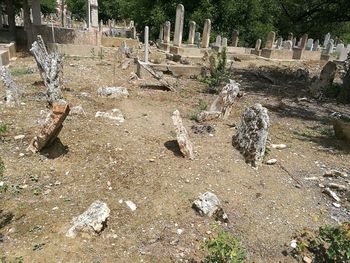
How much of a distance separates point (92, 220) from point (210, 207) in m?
1.48

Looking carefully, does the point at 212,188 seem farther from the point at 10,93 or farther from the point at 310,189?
the point at 10,93

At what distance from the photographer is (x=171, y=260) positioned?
341 centimetres

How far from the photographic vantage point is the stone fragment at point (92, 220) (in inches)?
142

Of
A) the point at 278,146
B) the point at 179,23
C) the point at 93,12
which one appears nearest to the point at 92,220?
the point at 278,146

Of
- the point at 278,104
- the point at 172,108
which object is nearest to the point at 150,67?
the point at 172,108

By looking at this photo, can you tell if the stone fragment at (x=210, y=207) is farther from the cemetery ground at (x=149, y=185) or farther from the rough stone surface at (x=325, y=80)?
the rough stone surface at (x=325, y=80)

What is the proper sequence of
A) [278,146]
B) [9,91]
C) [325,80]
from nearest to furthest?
[278,146]
[9,91]
[325,80]

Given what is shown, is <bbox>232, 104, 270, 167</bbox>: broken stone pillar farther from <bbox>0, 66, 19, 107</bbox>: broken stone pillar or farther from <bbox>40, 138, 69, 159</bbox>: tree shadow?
<bbox>0, 66, 19, 107</bbox>: broken stone pillar

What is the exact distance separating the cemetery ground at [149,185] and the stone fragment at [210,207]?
0.26 feet

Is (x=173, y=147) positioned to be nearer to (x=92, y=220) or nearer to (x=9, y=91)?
(x=92, y=220)

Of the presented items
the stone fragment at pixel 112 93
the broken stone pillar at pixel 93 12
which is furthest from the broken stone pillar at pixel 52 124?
the broken stone pillar at pixel 93 12

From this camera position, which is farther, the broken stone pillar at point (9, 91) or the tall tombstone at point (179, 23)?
the tall tombstone at point (179, 23)

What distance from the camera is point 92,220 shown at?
12.0 ft

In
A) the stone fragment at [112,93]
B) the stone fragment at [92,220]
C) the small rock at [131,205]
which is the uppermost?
the stone fragment at [112,93]
